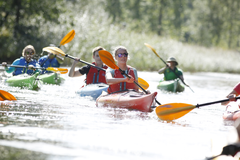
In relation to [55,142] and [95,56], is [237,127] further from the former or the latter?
[95,56]

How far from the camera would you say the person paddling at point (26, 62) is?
8.34 meters

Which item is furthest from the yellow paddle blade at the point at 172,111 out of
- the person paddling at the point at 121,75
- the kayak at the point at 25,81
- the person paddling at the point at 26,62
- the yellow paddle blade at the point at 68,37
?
the person paddling at the point at 26,62

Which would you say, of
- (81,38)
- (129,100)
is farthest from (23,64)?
(81,38)

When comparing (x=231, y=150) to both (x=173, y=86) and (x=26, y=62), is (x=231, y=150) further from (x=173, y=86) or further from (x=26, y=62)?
(x=173, y=86)

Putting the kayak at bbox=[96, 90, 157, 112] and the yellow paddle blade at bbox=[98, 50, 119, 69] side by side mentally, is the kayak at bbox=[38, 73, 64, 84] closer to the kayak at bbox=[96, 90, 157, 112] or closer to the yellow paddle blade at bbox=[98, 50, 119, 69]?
the yellow paddle blade at bbox=[98, 50, 119, 69]

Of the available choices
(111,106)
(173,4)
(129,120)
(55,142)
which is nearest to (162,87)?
(111,106)

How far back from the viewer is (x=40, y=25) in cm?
1808

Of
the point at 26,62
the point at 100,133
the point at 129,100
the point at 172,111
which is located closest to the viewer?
the point at 100,133

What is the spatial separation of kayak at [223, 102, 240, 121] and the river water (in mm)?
94

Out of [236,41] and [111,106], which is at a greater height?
[236,41]

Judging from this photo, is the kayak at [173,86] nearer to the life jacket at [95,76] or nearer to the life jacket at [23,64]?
the life jacket at [95,76]

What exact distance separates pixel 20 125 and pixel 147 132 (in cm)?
133

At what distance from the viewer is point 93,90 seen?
21.4 ft

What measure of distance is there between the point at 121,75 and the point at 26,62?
3.62 meters
